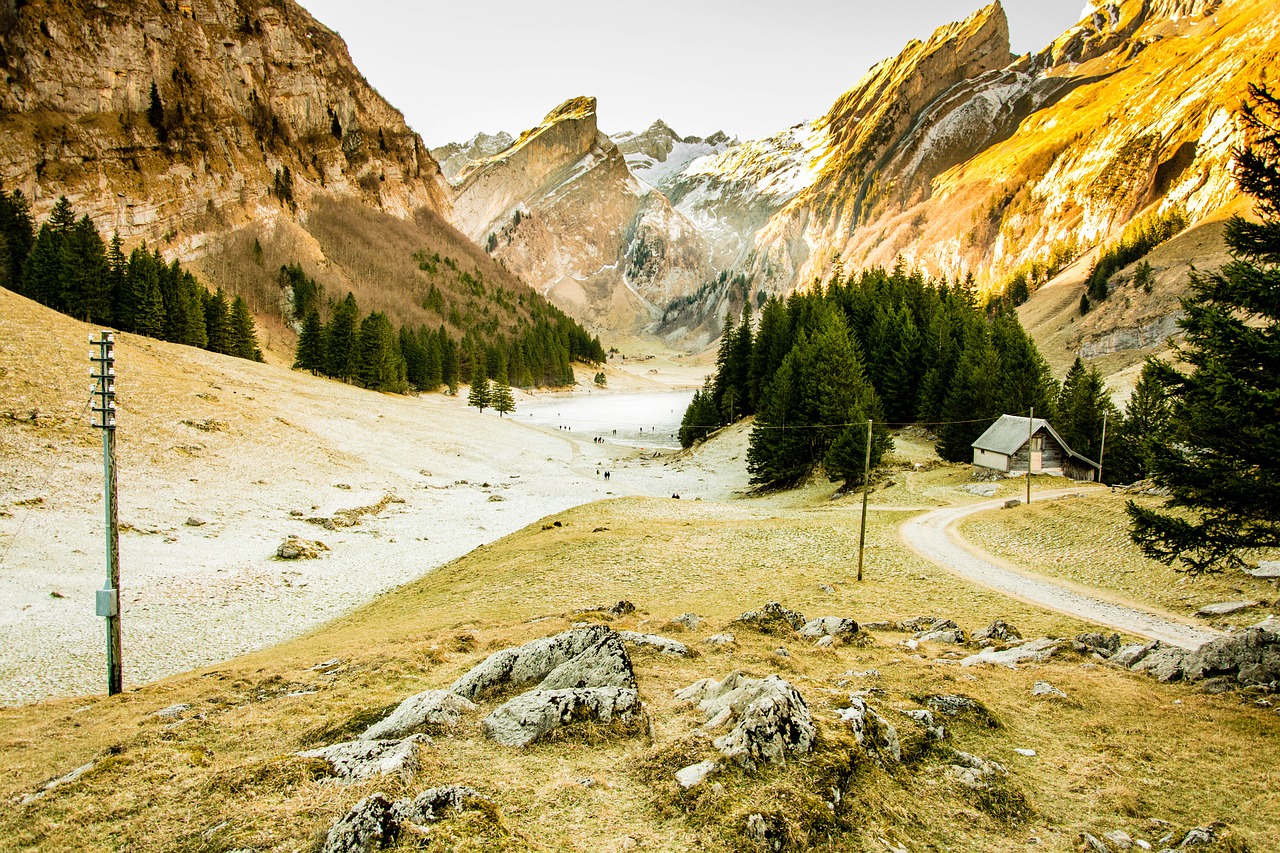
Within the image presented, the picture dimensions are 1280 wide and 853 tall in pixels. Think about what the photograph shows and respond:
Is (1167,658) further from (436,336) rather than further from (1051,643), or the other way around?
(436,336)

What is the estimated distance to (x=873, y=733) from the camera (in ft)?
26.5

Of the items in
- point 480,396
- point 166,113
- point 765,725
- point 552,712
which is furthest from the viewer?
point 166,113

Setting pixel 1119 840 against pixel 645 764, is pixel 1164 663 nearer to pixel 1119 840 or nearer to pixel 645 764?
pixel 1119 840

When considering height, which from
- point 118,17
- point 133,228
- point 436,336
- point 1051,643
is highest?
point 118,17

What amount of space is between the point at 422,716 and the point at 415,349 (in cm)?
11614

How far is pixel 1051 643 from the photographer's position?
1412cm

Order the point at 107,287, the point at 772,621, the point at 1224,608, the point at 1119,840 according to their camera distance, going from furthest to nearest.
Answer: the point at 107,287, the point at 1224,608, the point at 772,621, the point at 1119,840

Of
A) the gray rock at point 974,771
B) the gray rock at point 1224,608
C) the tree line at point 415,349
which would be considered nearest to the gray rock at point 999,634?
the gray rock at point 1224,608

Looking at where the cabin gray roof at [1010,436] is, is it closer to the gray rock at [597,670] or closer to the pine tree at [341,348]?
the gray rock at [597,670]

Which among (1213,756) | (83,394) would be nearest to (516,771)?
(1213,756)

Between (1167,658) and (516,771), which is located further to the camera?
(1167,658)

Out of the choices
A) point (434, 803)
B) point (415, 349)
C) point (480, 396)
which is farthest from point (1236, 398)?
point (415, 349)

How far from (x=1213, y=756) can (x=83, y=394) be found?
57.5 m

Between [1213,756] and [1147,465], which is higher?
[1147,465]
